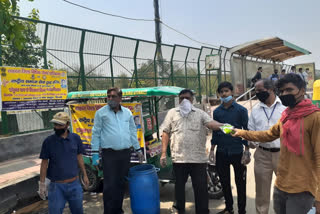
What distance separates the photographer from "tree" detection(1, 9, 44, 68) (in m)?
6.65

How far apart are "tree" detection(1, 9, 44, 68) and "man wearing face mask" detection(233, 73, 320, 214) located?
643 centimetres

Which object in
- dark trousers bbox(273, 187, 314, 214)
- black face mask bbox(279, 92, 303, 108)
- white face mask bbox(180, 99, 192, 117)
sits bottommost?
dark trousers bbox(273, 187, 314, 214)

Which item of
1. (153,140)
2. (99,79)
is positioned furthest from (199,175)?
(99,79)

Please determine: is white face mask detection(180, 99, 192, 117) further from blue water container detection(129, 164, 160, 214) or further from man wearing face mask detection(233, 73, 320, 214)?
man wearing face mask detection(233, 73, 320, 214)

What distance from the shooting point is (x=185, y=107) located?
3.66 metres

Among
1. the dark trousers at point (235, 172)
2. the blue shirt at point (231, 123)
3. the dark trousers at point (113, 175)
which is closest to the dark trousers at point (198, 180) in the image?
the dark trousers at point (235, 172)

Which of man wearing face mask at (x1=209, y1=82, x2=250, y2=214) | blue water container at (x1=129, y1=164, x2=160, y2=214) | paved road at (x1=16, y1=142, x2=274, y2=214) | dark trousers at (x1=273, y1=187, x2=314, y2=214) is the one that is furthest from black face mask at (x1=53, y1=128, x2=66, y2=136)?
dark trousers at (x1=273, y1=187, x2=314, y2=214)

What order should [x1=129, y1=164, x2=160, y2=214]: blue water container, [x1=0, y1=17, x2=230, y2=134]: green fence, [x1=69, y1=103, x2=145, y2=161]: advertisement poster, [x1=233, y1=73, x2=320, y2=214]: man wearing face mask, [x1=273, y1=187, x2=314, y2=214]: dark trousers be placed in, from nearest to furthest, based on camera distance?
[x1=233, y1=73, x2=320, y2=214]: man wearing face mask
[x1=273, y1=187, x2=314, y2=214]: dark trousers
[x1=129, y1=164, x2=160, y2=214]: blue water container
[x1=69, y1=103, x2=145, y2=161]: advertisement poster
[x1=0, y1=17, x2=230, y2=134]: green fence

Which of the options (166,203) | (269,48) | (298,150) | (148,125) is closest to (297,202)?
(298,150)

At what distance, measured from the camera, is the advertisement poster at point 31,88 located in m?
6.55

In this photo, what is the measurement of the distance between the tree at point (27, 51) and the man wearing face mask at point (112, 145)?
13.6 ft

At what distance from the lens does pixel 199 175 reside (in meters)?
3.61

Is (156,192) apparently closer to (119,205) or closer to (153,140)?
(119,205)

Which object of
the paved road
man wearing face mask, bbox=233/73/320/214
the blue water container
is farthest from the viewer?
the paved road
